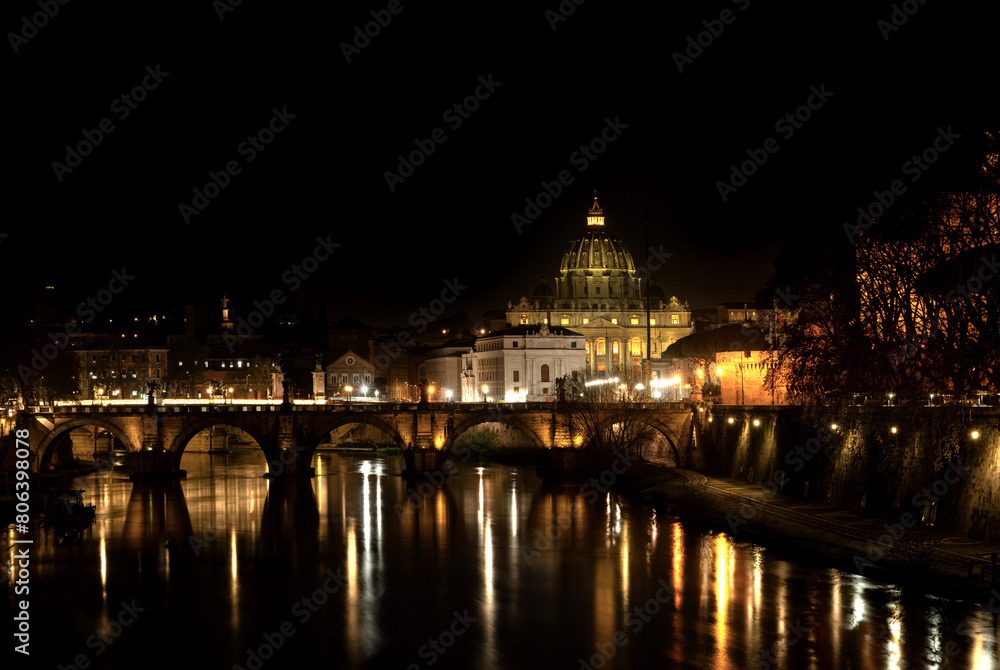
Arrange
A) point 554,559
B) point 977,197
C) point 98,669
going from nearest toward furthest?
point 98,669, point 977,197, point 554,559

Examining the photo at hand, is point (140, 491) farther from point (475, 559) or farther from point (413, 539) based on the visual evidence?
point (475, 559)

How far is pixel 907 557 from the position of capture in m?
32.2

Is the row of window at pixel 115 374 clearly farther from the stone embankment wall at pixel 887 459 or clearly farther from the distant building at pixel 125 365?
the stone embankment wall at pixel 887 459

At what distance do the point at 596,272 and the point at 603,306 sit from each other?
261 inches

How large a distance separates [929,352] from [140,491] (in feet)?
125

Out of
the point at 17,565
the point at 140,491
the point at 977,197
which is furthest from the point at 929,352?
the point at 140,491
